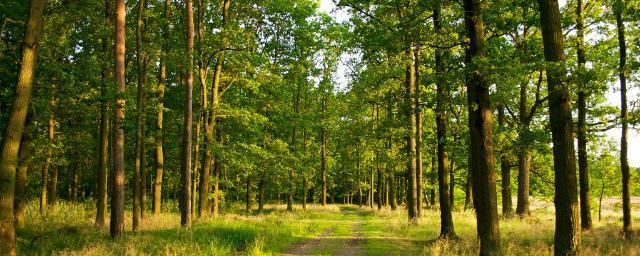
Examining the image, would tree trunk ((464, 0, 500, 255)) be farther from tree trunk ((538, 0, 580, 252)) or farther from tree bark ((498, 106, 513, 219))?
tree bark ((498, 106, 513, 219))

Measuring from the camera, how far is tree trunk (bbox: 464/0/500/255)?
949cm

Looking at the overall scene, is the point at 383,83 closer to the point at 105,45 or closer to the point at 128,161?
the point at 105,45

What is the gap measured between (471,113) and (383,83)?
1176cm

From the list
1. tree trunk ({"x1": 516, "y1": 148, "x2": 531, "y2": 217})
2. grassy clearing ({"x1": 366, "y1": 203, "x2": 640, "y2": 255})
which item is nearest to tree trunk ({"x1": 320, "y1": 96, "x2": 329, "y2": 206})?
tree trunk ({"x1": 516, "y1": 148, "x2": 531, "y2": 217})

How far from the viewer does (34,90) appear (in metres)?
13.9

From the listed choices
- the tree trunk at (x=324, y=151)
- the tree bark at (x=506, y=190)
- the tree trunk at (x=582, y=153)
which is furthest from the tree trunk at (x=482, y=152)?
the tree trunk at (x=324, y=151)

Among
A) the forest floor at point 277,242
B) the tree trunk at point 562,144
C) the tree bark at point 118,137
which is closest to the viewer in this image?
the tree trunk at point 562,144

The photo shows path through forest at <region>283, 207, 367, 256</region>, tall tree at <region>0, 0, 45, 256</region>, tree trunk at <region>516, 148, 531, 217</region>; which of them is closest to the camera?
tall tree at <region>0, 0, 45, 256</region>

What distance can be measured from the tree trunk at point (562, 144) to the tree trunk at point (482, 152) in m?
1.31

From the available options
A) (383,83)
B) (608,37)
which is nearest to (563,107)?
(608,37)

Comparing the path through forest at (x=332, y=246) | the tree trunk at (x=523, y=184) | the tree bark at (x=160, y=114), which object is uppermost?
the tree bark at (x=160, y=114)

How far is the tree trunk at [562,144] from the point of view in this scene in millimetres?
8500

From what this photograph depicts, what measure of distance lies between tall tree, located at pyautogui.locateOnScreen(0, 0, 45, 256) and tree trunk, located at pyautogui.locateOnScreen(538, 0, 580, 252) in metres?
10.4

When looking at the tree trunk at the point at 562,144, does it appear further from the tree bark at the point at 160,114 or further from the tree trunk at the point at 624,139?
the tree bark at the point at 160,114
